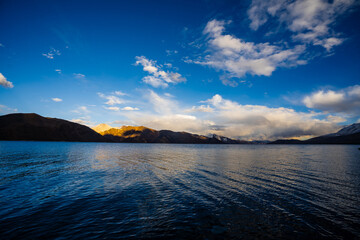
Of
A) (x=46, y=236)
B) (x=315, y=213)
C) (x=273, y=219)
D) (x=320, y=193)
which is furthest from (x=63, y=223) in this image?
(x=320, y=193)

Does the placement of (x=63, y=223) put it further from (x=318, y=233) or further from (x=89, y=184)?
(x=318, y=233)

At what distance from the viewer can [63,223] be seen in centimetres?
1203

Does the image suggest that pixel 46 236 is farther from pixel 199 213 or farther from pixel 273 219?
pixel 273 219

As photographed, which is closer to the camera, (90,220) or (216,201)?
(90,220)

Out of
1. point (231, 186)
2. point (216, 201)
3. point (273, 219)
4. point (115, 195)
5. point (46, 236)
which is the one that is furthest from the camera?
point (231, 186)

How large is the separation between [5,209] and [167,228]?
14.2 m

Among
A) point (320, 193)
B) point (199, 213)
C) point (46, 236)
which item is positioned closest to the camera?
point (46, 236)

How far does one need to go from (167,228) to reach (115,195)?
940 centimetres

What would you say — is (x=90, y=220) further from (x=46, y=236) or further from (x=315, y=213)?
(x=315, y=213)

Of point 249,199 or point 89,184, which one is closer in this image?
point 249,199

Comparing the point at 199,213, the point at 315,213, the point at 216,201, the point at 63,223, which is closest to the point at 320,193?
the point at 315,213

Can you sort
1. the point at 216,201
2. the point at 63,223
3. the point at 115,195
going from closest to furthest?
the point at 63,223
the point at 216,201
the point at 115,195

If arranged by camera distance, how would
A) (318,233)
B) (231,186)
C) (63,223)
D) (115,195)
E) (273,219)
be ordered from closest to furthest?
(318,233) → (63,223) → (273,219) → (115,195) → (231,186)

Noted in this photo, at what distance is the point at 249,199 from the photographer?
696 inches
